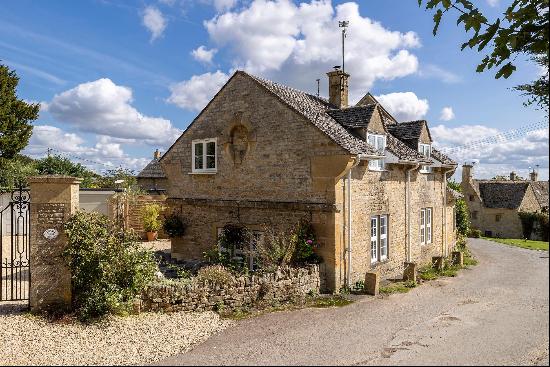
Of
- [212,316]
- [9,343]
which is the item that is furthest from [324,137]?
[9,343]

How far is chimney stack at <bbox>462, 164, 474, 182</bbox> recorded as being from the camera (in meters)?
49.3

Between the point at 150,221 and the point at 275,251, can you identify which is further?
the point at 150,221

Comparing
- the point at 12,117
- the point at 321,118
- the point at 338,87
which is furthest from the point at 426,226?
the point at 12,117

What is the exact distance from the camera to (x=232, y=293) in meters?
13.2

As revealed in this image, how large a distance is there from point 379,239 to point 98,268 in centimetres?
1142

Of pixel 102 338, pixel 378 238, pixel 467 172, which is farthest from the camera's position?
pixel 467 172

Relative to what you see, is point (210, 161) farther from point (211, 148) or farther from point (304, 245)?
point (304, 245)

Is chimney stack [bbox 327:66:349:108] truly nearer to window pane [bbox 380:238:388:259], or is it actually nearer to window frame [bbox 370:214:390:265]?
window frame [bbox 370:214:390:265]

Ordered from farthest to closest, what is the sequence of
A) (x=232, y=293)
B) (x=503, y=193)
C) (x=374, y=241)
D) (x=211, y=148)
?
1. (x=503, y=193)
2. (x=211, y=148)
3. (x=374, y=241)
4. (x=232, y=293)

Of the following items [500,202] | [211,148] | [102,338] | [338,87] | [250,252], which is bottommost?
[102,338]

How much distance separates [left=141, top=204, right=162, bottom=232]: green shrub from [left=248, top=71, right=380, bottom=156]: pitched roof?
14.1 metres

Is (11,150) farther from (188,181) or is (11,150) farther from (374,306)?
(374,306)

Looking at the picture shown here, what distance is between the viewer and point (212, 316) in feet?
40.7

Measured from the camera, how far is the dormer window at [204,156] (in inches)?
774
